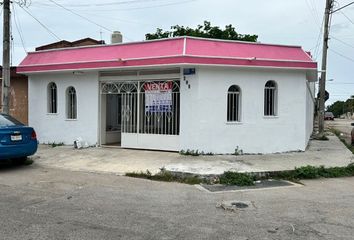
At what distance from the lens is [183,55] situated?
1145 cm

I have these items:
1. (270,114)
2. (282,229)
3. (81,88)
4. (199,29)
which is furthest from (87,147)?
(199,29)

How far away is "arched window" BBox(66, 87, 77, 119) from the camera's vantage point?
571 inches

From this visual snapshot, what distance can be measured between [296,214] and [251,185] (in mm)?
2513

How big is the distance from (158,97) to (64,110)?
412 cm

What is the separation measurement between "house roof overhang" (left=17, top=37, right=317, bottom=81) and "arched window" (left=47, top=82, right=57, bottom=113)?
89 cm

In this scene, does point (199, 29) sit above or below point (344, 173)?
above

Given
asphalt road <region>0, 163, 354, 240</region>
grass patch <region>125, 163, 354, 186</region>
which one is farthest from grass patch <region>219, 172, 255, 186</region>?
asphalt road <region>0, 163, 354, 240</region>

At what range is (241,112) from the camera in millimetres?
12469

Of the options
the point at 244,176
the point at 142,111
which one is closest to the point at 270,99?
the point at 142,111

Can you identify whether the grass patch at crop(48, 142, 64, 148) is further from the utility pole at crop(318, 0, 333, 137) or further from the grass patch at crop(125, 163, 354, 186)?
the utility pole at crop(318, 0, 333, 137)

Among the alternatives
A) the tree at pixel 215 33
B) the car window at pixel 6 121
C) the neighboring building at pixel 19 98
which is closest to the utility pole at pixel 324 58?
the tree at pixel 215 33

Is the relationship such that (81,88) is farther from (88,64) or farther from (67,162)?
(67,162)

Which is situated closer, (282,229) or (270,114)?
(282,229)

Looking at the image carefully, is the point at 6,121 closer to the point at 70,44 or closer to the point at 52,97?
the point at 52,97
